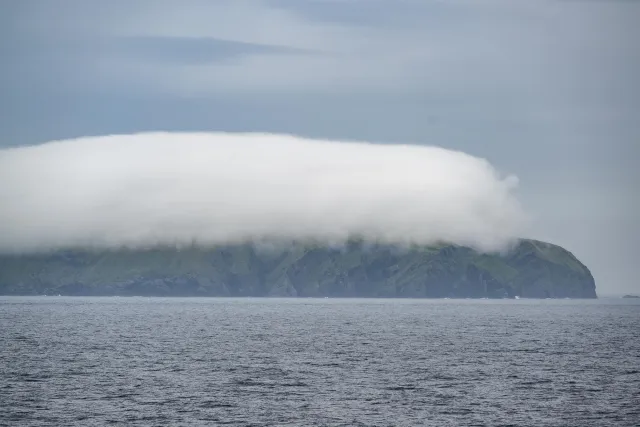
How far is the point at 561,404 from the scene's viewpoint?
92.4 meters

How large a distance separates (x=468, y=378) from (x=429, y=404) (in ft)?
77.5

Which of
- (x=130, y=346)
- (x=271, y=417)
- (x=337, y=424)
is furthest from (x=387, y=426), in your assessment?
(x=130, y=346)

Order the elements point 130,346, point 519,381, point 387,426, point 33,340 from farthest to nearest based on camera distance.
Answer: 1. point 33,340
2. point 130,346
3. point 519,381
4. point 387,426

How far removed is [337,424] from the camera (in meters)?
79.9

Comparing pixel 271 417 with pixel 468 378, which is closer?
pixel 271 417

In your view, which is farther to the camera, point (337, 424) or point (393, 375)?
point (393, 375)

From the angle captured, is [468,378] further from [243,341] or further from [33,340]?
[33,340]

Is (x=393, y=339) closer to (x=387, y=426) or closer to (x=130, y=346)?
(x=130, y=346)

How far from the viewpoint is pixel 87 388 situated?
100688mm

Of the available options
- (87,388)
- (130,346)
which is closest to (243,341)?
(130,346)

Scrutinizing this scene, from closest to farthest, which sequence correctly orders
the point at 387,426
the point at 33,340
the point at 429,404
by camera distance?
the point at 387,426, the point at 429,404, the point at 33,340

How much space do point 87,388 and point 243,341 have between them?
79.8 metres

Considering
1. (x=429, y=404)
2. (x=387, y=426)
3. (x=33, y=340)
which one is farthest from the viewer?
(x=33, y=340)

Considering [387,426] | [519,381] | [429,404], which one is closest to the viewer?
[387,426]
